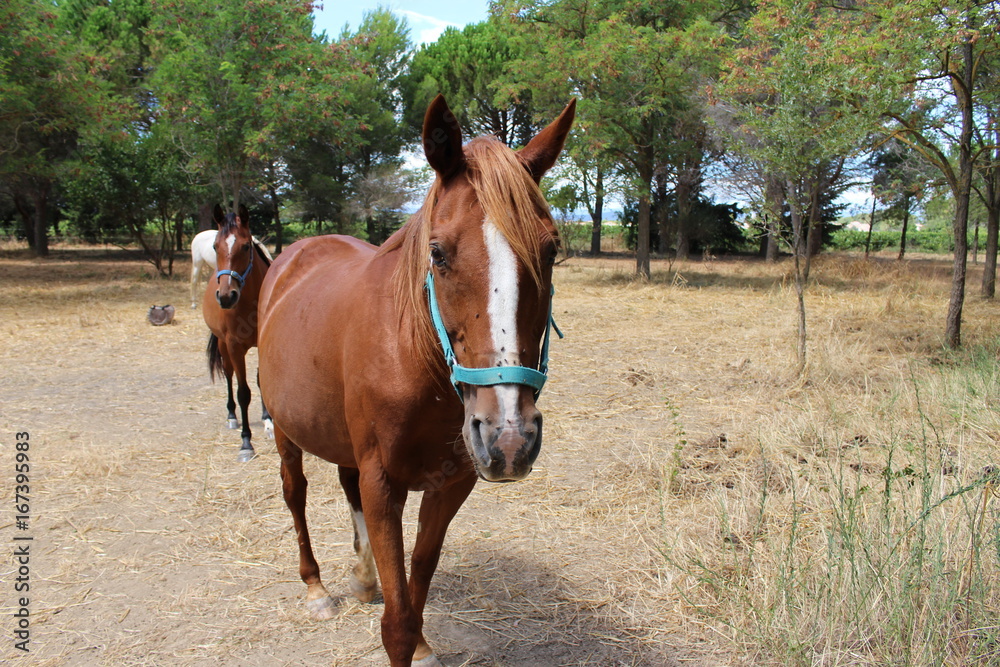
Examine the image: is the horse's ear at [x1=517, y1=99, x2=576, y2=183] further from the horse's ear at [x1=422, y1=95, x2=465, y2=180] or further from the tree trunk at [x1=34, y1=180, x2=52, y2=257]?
the tree trunk at [x1=34, y1=180, x2=52, y2=257]

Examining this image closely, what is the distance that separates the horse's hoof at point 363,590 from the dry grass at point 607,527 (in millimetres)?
44

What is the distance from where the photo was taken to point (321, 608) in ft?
9.22

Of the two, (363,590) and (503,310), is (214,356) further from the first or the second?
(503,310)

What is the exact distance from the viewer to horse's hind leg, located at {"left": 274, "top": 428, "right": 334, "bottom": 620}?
2836 millimetres

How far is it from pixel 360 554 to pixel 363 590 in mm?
179

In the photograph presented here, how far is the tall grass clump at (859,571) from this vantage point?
2.17 metres

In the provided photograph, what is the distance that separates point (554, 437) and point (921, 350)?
5581mm

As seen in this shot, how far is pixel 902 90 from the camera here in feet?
22.9

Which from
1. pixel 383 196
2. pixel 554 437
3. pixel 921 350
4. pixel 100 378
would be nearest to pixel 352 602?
pixel 554 437

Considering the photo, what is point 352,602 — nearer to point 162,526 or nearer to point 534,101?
point 162,526

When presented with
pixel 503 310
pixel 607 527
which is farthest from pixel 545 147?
pixel 607 527

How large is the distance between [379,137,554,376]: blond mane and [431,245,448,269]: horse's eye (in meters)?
0.07

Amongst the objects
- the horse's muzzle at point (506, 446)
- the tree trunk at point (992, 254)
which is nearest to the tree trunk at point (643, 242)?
the tree trunk at point (992, 254)

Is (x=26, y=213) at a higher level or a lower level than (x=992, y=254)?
higher
